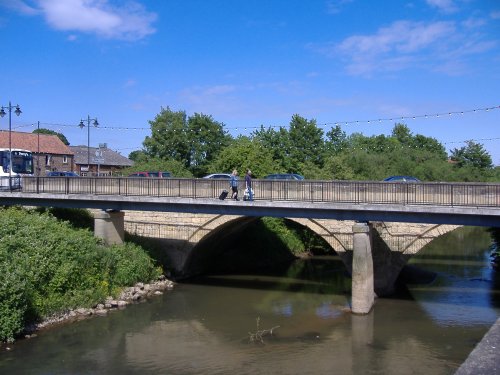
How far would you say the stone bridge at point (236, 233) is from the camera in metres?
24.4

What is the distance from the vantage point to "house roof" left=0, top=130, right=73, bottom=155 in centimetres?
5496

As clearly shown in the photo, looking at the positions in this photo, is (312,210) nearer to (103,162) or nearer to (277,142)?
(277,142)

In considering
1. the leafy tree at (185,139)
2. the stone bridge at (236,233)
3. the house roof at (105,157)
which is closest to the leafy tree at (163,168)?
the leafy tree at (185,139)

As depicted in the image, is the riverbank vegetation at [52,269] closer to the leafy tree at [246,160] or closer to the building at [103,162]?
the leafy tree at [246,160]

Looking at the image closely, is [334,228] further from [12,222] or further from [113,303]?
[12,222]

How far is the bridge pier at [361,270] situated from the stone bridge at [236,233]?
1399 millimetres

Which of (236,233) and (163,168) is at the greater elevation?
(163,168)

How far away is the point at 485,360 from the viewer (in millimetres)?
7082

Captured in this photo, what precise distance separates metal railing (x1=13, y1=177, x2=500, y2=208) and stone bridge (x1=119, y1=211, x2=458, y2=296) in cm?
207

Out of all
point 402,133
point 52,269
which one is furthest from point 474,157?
point 52,269

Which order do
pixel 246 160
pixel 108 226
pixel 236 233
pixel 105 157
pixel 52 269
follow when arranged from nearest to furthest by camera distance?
pixel 52 269 < pixel 108 226 < pixel 236 233 < pixel 246 160 < pixel 105 157

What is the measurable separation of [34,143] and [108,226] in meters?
35.0

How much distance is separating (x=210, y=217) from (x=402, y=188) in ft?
35.1

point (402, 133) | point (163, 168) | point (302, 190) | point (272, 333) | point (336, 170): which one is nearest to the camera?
point (272, 333)
